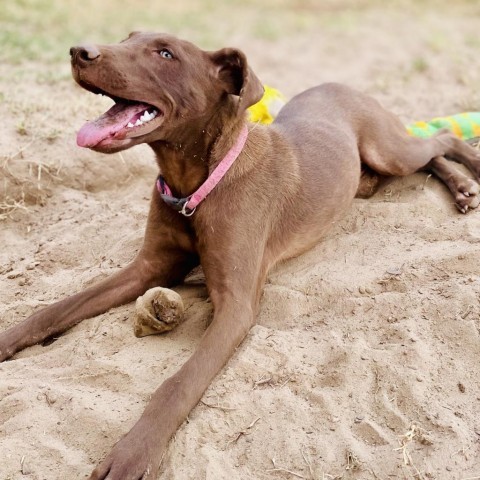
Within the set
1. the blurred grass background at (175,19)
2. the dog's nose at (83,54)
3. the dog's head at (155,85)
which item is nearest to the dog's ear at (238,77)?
the dog's head at (155,85)

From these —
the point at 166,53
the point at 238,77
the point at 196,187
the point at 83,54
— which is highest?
the point at 83,54

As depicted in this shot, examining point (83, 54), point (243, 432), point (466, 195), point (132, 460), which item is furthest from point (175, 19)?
point (132, 460)

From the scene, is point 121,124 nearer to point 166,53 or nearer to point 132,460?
point 166,53

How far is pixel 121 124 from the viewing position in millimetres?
3773

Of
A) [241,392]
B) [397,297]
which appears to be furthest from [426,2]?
[241,392]

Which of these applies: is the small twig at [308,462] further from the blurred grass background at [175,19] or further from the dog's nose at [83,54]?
the blurred grass background at [175,19]

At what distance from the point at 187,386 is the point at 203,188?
1.13m

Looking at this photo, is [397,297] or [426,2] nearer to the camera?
[397,297]

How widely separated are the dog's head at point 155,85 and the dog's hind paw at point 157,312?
31.2 inches

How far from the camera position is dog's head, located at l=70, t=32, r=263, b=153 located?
145 inches

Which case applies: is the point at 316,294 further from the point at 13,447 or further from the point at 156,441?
the point at 13,447

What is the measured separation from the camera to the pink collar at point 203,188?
4.12 m

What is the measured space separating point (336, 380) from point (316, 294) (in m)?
0.76

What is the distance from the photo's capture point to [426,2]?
12867mm
